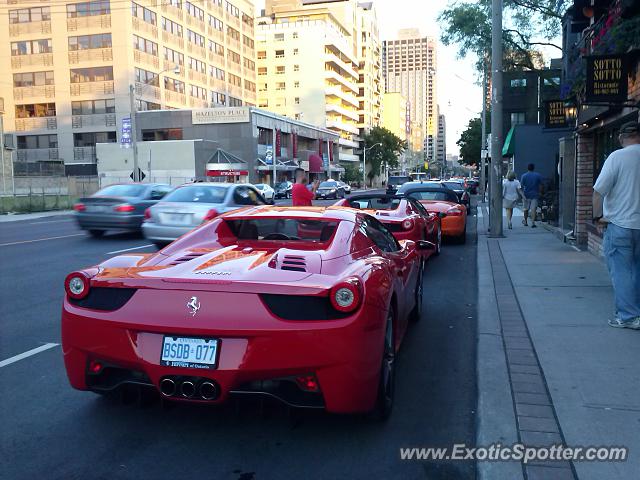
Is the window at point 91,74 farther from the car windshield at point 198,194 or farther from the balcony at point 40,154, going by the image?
the car windshield at point 198,194

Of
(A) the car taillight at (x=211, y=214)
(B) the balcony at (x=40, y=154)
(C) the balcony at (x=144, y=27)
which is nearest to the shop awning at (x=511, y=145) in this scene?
(A) the car taillight at (x=211, y=214)

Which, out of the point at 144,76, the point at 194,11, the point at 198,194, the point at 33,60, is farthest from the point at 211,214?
the point at 194,11

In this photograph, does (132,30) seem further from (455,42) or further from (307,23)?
(307,23)

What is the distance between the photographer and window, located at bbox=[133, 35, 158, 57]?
188 ft

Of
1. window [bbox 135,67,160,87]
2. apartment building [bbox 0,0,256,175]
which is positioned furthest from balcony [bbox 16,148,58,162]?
window [bbox 135,67,160,87]

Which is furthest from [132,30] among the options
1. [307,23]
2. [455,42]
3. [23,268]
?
[23,268]

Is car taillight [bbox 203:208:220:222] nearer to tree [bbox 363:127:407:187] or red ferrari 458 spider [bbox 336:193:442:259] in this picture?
red ferrari 458 spider [bbox 336:193:442:259]

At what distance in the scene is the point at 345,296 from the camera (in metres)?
3.53

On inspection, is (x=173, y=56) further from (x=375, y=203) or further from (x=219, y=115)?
(x=375, y=203)

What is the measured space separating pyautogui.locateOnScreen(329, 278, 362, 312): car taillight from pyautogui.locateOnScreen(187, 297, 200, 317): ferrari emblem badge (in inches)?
30.3

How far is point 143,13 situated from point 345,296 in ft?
200

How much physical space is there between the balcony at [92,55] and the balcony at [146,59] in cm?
232

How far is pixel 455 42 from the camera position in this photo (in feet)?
96.7

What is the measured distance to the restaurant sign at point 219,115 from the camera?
58.5m
